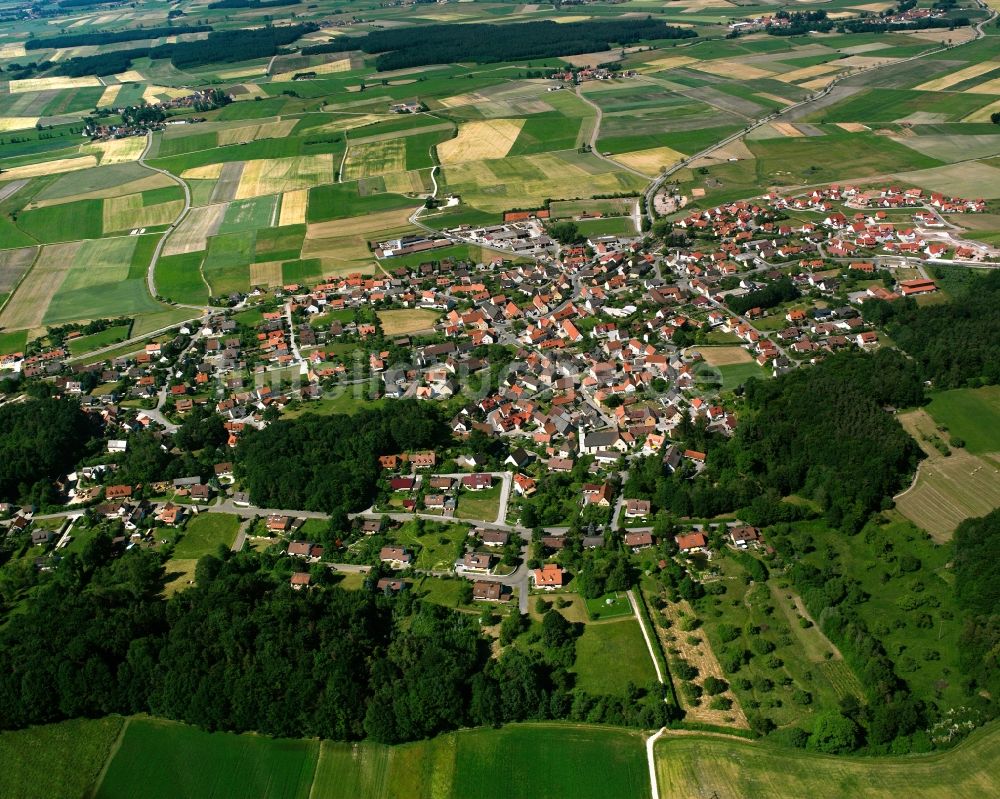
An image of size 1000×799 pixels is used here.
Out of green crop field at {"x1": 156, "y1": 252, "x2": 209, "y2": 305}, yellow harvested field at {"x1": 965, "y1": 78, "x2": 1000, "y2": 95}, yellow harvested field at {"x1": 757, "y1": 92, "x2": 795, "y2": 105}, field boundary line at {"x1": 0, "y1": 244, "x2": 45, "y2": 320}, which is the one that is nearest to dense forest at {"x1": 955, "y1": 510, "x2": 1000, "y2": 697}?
green crop field at {"x1": 156, "y1": 252, "x2": 209, "y2": 305}

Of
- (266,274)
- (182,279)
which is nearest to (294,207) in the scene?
(266,274)

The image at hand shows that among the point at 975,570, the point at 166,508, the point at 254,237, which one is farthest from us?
the point at 254,237

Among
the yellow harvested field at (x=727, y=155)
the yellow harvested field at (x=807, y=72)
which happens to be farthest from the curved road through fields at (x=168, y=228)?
the yellow harvested field at (x=807, y=72)

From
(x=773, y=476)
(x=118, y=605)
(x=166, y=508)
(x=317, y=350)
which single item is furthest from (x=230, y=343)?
(x=773, y=476)

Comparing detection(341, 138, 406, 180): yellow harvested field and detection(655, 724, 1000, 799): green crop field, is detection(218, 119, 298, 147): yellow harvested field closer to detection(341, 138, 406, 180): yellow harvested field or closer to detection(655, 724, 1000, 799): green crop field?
detection(341, 138, 406, 180): yellow harvested field

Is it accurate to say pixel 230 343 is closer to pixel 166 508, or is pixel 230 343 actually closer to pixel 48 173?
pixel 166 508

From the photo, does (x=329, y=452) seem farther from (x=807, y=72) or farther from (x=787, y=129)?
(x=807, y=72)
